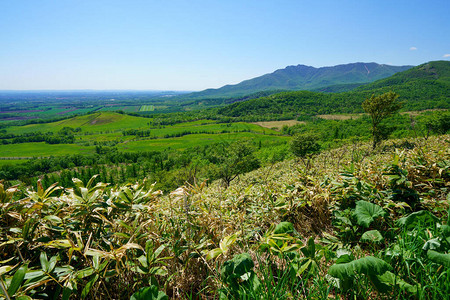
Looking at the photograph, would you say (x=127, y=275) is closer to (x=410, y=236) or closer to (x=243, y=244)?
(x=243, y=244)

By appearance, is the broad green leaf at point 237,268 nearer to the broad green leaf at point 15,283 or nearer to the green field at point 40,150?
the broad green leaf at point 15,283

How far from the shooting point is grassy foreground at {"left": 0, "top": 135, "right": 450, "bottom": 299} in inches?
46.2

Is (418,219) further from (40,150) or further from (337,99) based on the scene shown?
(337,99)

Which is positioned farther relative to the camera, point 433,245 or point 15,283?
point 433,245

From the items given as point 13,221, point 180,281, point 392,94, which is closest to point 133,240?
point 180,281

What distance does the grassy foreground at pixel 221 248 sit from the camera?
3.85 feet

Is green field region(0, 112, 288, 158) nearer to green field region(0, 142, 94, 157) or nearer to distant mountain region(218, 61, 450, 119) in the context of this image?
green field region(0, 142, 94, 157)

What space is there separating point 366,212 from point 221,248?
139 centimetres

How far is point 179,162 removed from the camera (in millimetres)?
81375

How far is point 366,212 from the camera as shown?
73.4 inches

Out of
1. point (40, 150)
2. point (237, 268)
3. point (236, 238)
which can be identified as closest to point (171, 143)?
point (40, 150)

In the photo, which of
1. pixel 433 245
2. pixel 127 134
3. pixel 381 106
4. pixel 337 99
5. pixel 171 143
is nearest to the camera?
pixel 433 245

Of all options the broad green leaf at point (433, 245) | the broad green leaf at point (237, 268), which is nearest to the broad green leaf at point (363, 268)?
the broad green leaf at point (433, 245)

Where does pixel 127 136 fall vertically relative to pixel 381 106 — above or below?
below
